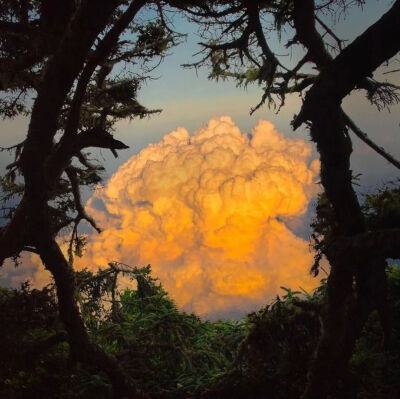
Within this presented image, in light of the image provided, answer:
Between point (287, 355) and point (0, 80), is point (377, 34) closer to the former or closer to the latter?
point (287, 355)

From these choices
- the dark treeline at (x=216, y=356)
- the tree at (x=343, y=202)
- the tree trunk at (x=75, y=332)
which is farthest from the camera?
the tree trunk at (x=75, y=332)

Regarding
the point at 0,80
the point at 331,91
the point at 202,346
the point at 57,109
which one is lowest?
the point at 202,346

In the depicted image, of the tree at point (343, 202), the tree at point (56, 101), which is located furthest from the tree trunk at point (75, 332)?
the tree at point (343, 202)

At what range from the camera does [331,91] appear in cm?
321

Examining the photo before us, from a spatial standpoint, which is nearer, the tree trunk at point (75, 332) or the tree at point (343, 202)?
the tree at point (343, 202)

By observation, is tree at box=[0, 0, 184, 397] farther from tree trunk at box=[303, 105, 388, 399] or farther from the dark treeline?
tree trunk at box=[303, 105, 388, 399]

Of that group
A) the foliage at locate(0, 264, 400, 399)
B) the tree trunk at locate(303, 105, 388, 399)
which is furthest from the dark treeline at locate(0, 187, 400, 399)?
the tree trunk at locate(303, 105, 388, 399)

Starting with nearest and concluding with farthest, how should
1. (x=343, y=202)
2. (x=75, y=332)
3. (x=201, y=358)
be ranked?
(x=343, y=202)
(x=75, y=332)
(x=201, y=358)

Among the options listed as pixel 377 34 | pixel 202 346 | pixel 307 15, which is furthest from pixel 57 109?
pixel 202 346

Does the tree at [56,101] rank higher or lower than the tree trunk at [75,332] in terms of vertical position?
higher

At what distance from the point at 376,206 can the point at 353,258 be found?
1.62 meters

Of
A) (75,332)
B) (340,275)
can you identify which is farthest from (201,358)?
(340,275)

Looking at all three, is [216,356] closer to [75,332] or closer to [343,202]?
[75,332]

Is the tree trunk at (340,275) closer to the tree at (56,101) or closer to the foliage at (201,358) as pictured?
the foliage at (201,358)
